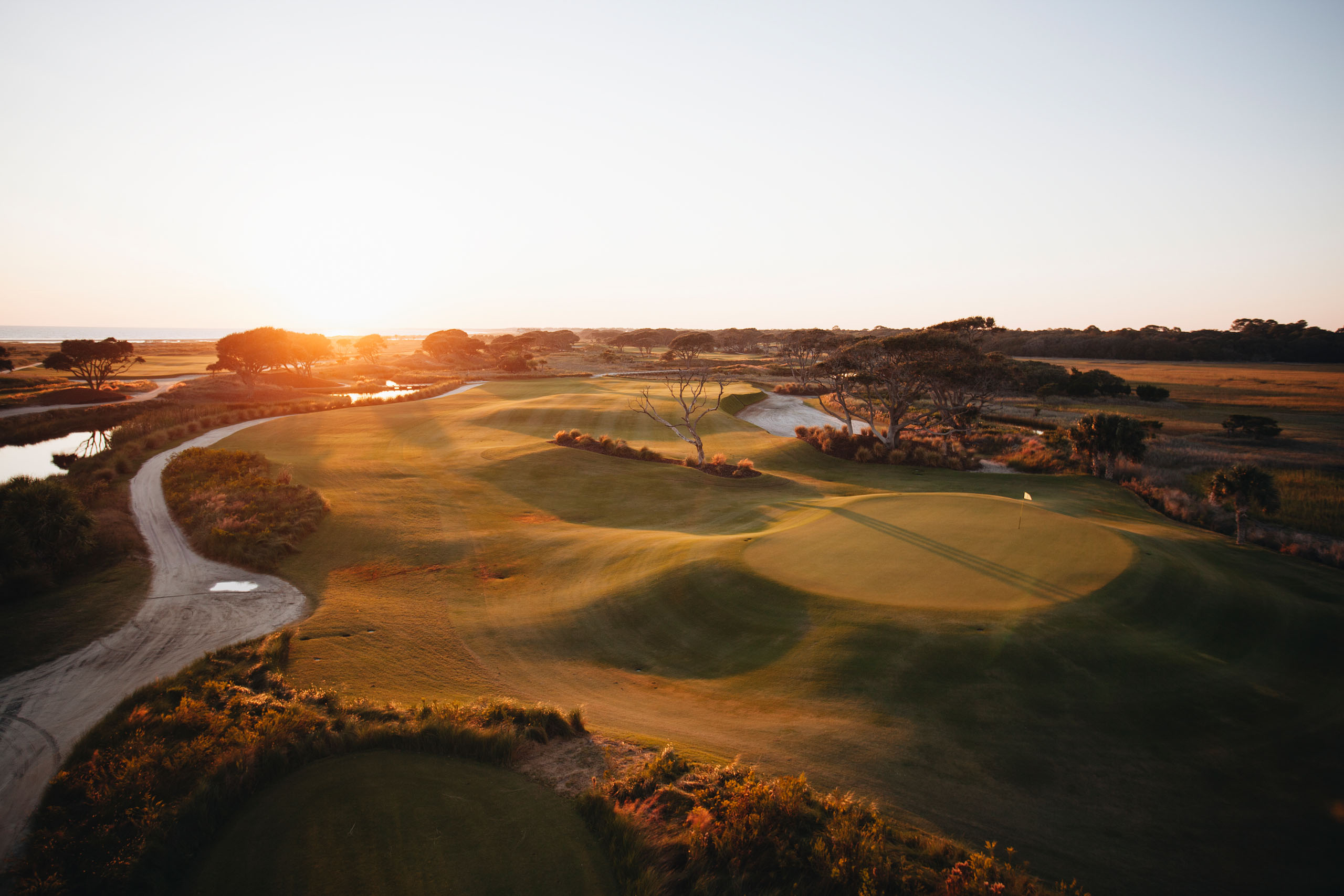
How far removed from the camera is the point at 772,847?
5438 millimetres

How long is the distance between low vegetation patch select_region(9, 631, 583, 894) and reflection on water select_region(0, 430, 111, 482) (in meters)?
28.7

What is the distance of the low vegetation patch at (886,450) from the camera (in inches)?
1211

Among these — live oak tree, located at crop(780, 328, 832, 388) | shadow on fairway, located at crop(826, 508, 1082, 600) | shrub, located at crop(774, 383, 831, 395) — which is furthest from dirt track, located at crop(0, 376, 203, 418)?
live oak tree, located at crop(780, 328, 832, 388)

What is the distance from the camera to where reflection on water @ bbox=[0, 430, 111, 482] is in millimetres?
27922

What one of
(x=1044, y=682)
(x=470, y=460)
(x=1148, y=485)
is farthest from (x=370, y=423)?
(x=1148, y=485)

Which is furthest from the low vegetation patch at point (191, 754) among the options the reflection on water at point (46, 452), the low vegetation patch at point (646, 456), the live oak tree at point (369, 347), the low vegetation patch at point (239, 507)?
the live oak tree at point (369, 347)

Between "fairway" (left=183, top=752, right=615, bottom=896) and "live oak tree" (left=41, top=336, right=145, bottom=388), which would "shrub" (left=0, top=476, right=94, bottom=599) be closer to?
"fairway" (left=183, top=752, right=615, bottom=896)

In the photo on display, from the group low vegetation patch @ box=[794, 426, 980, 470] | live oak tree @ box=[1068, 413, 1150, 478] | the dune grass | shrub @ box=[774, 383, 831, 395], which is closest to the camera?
the dune grass

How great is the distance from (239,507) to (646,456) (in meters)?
16.8

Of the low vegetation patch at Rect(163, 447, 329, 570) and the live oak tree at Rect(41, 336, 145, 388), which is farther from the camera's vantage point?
the live oak tree at Rect(41, 336, 145, 388)

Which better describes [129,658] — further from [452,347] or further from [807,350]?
[452,347]

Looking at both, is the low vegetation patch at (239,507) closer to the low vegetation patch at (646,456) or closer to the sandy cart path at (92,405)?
the low vegetation patch at (646,456)

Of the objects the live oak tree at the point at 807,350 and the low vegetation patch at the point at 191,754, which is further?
the live oak tree at the point at 807,350

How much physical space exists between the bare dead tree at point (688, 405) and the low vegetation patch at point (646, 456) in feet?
2.19
